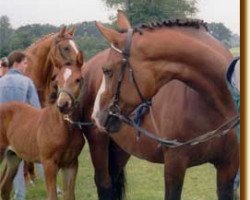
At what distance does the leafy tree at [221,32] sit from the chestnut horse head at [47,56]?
27.6 inches

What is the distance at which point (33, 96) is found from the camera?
312cm

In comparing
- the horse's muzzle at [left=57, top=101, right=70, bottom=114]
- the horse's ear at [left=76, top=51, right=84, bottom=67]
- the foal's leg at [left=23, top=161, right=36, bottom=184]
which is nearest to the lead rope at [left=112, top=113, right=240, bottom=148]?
the horse's muzzle at [left=57, top=101, right=70, bottom=114]

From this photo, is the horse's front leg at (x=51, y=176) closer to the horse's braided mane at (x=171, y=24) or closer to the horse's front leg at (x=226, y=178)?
the horse's front leg at (x=226, y=178)

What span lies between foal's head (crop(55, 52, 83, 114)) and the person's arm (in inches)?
20.4

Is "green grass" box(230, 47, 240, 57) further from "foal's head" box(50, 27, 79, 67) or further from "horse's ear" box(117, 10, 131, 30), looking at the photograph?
"foal's head" box(50, 27, 79, 67)

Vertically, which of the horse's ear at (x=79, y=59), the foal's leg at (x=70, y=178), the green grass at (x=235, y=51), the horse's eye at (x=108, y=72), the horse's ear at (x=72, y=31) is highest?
the green grass at (x=235, y=51)

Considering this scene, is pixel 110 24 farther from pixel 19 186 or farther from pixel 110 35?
pixel 19 186

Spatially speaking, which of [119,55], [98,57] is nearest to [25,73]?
[98,57]

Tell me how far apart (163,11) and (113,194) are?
4.15 feet

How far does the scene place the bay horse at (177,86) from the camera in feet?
6.47

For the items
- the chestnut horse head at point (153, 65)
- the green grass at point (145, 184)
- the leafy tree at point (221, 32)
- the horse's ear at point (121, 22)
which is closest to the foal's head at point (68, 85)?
the horse's ear at point (121, 22)

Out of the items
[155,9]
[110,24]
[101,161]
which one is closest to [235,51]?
[155,9]

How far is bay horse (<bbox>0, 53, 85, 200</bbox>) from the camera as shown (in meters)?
2.48

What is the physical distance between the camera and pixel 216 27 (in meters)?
2.22
